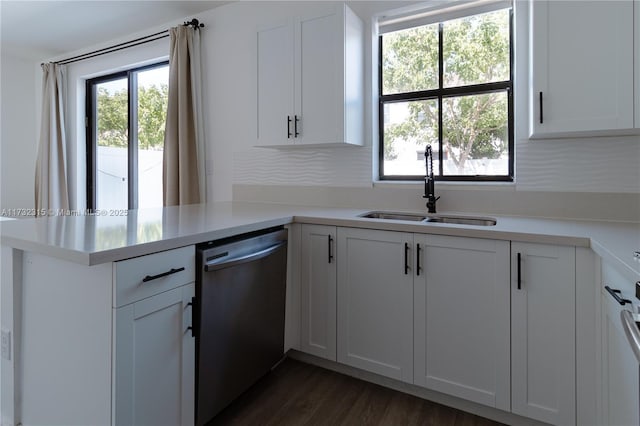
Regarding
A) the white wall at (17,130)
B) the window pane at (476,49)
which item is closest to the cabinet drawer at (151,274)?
the window pane at (476,49)

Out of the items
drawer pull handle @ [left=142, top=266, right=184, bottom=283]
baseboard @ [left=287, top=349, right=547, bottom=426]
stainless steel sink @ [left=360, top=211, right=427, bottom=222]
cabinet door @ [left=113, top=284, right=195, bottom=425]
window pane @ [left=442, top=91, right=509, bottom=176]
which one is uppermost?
window pane @ [left=442, top=91, right=509, bottom=176]

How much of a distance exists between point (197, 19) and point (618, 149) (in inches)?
133

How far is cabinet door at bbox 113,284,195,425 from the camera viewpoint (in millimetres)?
1222

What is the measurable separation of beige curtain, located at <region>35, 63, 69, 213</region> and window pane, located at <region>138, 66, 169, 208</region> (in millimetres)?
1273

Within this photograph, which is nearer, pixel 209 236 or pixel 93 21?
pixel 209 236

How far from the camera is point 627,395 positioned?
1.10 metres

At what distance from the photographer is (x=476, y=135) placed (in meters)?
2.40

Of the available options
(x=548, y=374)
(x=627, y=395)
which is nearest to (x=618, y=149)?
(x=548, y=374)

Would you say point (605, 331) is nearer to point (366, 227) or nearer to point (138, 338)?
point (366, 227)

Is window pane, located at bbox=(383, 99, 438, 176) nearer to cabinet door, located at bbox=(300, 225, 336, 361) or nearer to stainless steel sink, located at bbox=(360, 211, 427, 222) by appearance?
stainless steel sink, located at bbox=(360, 211, 427, 222)

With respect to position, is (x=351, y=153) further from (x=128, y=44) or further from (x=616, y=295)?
(x=128, y=44)

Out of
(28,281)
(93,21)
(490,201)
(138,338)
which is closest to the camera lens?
(138,338)

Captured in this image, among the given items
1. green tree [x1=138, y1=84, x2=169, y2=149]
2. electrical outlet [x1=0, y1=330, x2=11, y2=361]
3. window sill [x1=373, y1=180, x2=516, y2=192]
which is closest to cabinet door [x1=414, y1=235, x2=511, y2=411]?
window sill [x1=373, y1=180, x2=516, y2=192]

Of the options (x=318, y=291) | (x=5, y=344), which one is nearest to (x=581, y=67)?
(x=318, y=291)
